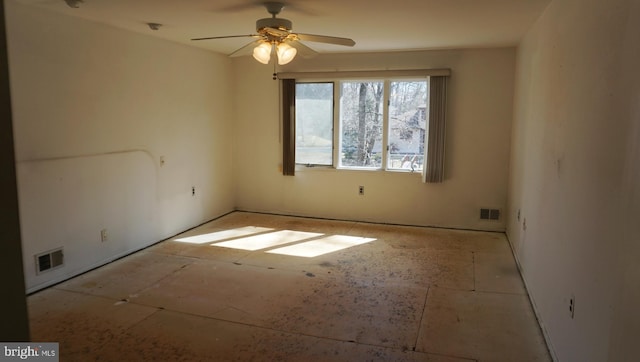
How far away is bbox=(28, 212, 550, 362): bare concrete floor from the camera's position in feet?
8.82

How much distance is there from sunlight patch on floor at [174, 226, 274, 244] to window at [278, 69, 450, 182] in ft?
3.38

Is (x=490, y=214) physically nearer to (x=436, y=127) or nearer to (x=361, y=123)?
(x=436, y=127)

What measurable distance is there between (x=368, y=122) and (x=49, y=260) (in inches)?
154

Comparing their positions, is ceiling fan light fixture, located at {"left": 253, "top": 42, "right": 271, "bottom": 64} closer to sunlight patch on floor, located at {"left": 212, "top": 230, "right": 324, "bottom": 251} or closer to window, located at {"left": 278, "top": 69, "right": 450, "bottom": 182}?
sunlight patch on floor, located at {"left": 212, "top": 230, "right": 324, "bottom": 251}

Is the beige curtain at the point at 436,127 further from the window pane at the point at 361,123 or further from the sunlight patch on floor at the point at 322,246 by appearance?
the sunlight patch on floor at the point at 322,246

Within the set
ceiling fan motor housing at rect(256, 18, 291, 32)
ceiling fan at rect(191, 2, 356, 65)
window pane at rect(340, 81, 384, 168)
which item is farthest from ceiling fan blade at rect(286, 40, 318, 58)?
window pane at rect(340, 81, 384, 168)

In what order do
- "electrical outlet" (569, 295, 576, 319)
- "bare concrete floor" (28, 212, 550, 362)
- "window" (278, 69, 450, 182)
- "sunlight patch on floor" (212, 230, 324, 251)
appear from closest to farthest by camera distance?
"electrical outlet" (569, 295, 576, 319) → "bare concrete floor" (28, 212, 550, 362) → "sunlight patch on floor" (212, 230, 324, 251) → "window" (278, 69, 450, 182)

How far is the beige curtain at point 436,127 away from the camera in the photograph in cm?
529

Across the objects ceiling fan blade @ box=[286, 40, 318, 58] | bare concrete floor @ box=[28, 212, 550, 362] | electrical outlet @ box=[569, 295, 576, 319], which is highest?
ceiling fan blade @ box=[286, 40, 318, 58]

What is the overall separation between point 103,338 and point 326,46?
12.4ft

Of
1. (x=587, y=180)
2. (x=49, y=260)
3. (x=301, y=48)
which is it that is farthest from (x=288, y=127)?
(x=587, y=180)

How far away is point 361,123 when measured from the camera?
5.78 meters

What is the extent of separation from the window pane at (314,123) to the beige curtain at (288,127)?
0.48ft

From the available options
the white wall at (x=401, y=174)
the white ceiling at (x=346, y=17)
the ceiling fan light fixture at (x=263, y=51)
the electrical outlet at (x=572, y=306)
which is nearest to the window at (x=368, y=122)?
the white wall at (x=401, y=174)
